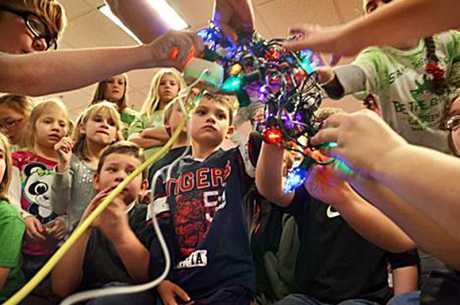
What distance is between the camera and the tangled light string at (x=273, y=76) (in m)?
0.63

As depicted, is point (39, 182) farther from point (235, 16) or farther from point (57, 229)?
point (235, 16)

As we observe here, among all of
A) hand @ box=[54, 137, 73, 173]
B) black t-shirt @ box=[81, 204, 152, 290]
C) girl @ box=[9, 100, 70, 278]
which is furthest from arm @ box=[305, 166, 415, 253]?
hand @ box=[54, 137, 73, 173]

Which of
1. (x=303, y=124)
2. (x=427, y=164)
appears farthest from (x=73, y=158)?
(x=427, y=164)

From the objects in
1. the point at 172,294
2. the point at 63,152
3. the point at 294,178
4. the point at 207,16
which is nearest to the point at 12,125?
the point at 63,152

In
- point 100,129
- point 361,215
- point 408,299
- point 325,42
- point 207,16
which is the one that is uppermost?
point 207,16

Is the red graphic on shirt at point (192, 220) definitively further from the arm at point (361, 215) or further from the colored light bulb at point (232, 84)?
the colored light bulb at point (232, 84)

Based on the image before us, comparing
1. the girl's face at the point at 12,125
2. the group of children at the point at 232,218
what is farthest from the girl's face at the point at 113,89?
the group of children at the point at 232,218

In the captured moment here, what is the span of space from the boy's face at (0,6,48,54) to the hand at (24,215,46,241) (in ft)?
1.58

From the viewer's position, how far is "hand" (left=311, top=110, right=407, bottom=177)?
1.44 ft

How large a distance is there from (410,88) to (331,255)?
449 millimetres

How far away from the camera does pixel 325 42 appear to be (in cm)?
60

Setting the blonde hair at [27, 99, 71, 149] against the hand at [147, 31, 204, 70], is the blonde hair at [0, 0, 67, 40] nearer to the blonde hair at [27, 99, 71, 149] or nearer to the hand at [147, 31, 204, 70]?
the hand at [147, 31, 204, 70]

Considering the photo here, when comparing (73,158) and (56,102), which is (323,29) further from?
(56,102)

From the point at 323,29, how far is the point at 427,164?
28cm
